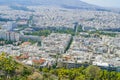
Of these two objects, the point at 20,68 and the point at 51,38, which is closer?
the point at 20,68

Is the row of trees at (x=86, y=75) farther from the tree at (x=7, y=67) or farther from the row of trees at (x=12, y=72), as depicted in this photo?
the tree at (x=7, y=67)

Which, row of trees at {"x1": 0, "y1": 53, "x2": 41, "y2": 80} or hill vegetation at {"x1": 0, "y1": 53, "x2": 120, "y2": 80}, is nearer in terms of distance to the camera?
row of trees at {"x1": 0, "y1": 53, "x2": 41, "y2": 80}

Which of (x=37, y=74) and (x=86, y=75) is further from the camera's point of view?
(x=86, y=75)

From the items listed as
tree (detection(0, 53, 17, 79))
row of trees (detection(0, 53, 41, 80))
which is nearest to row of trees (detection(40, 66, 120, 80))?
row of trees (detection(0, 53, 41, 80))

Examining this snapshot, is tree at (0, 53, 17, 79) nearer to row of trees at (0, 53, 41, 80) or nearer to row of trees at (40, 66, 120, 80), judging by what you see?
row of trees at (0, 53, 41, 80)

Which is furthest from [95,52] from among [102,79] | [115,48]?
[102,79]

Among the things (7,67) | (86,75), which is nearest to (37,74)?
(7,67)

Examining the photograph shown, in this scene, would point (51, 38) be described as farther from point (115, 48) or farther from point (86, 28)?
point (86, 28)

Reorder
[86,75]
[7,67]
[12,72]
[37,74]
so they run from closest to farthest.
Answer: [7,67]
[12,72]
[37,74]
[86,75]

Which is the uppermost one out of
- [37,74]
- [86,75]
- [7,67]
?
[7,67]

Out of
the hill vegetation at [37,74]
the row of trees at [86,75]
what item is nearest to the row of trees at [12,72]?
the hill vegetation at [37,74]

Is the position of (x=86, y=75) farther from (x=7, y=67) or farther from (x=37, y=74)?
(x=7, y=67)
